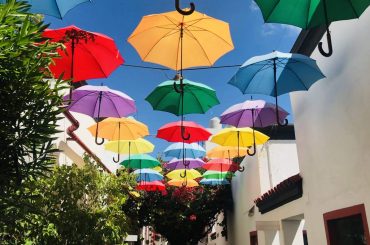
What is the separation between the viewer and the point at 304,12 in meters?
5.15

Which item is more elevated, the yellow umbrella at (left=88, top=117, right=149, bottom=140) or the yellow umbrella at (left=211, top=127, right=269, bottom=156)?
the yellow umbrella at (left=88, top=117, right=149, bottom=140)

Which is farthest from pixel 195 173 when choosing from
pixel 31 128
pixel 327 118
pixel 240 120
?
pixel 31 128

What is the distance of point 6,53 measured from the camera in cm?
285

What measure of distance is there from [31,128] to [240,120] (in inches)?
264

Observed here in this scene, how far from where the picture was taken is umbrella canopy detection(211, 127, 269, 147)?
1032 centimetres

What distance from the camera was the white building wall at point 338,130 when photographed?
5.48 meters

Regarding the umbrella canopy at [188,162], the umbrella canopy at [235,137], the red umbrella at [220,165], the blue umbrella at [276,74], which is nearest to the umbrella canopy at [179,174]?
the umbrella canopy at [188,162]

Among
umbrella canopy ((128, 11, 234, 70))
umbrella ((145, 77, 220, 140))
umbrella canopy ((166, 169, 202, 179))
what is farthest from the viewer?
umbrella canopy ((166, 169, 202, 179))

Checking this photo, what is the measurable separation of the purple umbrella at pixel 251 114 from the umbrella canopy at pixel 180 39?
240cm

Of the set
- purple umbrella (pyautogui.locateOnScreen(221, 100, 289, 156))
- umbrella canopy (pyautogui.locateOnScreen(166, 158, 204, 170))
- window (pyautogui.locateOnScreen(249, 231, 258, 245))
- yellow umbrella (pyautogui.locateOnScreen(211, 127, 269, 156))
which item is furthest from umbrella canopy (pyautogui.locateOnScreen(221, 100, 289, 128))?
window (pyautogui.locateOnScreen(249, 231, 258, 245))

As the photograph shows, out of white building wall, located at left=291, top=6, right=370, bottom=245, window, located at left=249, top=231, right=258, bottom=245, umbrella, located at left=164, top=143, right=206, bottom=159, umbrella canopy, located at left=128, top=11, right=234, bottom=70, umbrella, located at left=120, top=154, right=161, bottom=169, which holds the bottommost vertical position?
window, located at left=249, top=231, right=258, bottom=245

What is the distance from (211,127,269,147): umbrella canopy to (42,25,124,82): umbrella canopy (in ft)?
15.2

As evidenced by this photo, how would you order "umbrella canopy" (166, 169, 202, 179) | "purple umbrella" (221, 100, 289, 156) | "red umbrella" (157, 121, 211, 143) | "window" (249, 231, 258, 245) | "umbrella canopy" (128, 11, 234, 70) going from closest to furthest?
"umbrella canopy" (128, 11, 234, 70) → "purple umbrella" (221, 100, 289, 156) → "red umbrella" (157, 121, 211, 143) → "window" (249, 231, 258, 245) → "umbrella canopy" (166, 169, 202, 179)

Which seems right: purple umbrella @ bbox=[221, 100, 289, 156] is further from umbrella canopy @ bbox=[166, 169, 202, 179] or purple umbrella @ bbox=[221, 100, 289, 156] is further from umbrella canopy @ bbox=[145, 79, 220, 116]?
umbrella canopy @ bbox=[166, 169, 202, 179]
